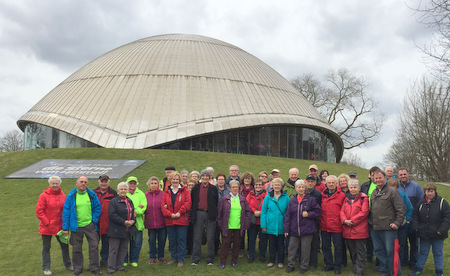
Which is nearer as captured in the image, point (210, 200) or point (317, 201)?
point (317, 201)

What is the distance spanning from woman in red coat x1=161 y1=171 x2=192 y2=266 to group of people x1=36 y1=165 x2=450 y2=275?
0.02m

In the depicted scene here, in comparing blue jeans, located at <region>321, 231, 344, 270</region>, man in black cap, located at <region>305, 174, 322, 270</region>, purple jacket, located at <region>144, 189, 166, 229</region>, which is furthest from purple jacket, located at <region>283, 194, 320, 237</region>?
purple jacket, located at <region>144, 189, 166, 229</region>

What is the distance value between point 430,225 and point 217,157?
1359 centimetres

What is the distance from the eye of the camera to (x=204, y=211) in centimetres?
699

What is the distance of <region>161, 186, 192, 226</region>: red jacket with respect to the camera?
6.84 m

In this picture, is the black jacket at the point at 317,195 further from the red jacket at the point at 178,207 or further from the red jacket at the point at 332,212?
the red jacket at the point at 178,207

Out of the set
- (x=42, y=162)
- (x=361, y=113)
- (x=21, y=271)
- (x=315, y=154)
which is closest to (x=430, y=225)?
(x=21, y=271)

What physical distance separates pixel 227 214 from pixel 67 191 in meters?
8.95

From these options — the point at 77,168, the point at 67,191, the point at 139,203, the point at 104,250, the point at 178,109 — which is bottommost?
the point at 104,250

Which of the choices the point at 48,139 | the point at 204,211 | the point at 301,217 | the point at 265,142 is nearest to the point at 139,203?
the point at 204,211

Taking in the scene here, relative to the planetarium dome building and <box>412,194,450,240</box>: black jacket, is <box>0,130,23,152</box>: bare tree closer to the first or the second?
the planetarium dome building

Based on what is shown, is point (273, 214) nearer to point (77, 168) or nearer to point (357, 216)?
point (357, 216)

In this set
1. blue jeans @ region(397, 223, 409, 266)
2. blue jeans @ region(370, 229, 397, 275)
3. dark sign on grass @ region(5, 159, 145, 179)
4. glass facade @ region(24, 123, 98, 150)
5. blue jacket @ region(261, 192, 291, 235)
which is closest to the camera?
blue jeans @ region(370, 229, 397, 275)

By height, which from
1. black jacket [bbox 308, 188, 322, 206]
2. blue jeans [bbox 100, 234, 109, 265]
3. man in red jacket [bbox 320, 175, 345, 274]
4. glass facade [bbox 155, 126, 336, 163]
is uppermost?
glass facade [bbox 155, 126, 336, 163]
